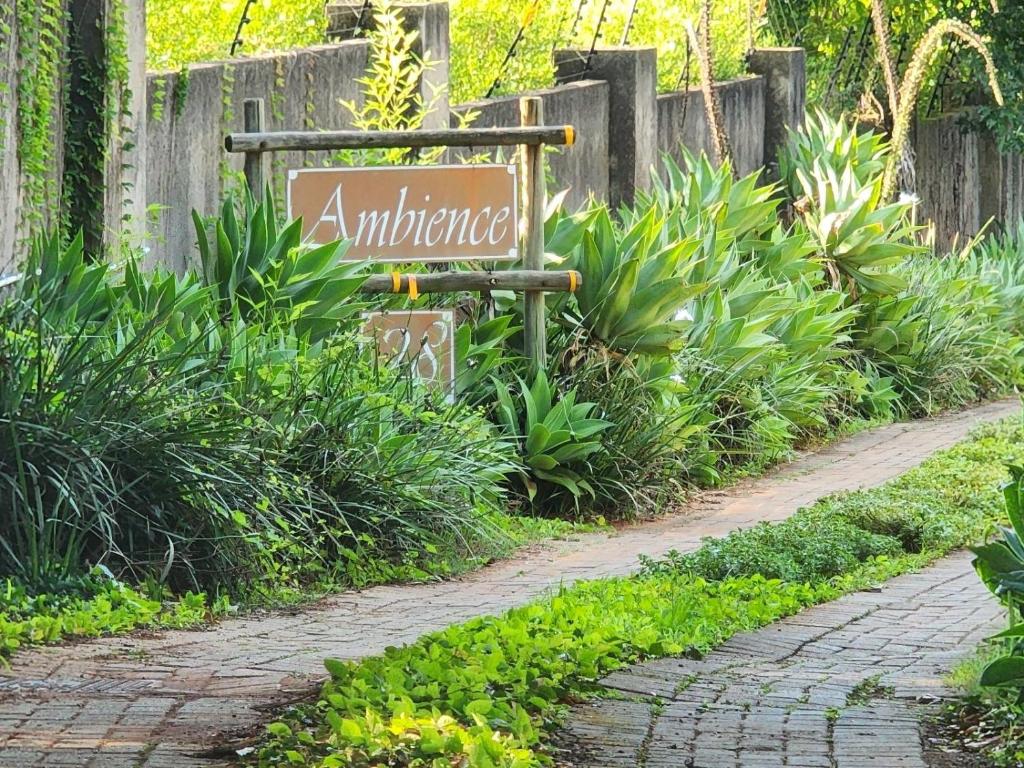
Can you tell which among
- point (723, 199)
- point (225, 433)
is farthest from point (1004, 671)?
point (723, 199)

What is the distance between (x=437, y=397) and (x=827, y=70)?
12.9 m

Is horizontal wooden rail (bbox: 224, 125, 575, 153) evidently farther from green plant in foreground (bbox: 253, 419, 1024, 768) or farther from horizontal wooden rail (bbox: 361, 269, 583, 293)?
green plant in foreground (bbox: 253, 419, 1024, 768)

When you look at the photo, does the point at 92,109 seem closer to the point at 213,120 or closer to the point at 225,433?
the point at 213,120

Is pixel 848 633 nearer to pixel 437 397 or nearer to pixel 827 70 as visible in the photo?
pixel 437 397

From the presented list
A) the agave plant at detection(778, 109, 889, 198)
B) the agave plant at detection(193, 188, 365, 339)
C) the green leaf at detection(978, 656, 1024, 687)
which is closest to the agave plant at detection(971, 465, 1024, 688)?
the green leaf at detection(978, 656, 1024, 687)

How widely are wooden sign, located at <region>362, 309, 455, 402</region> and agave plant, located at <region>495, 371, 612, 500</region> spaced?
328 millimetres

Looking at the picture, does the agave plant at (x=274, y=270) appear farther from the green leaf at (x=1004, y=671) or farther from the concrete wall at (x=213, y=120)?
the green leaf at (x=1004, y=671)

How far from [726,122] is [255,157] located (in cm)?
769

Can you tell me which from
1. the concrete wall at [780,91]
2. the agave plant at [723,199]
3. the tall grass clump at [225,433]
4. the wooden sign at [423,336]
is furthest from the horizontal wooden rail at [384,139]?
the concrete wall at [780,91]

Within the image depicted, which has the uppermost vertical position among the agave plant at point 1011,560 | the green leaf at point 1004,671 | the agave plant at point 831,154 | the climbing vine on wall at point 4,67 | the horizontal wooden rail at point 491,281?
the climbing vine on wall at point 4,67

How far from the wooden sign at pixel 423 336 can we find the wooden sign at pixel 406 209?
0.39 m

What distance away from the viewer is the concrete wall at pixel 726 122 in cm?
1581

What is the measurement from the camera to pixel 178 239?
10.1 meters

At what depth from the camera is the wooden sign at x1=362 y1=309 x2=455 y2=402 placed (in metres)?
9.26
